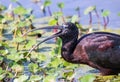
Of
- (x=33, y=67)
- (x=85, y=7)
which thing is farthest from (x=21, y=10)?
(x=33, y=67)

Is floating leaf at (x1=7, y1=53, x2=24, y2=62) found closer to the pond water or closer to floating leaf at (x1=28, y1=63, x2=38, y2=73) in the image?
floating leaf at (x1=28, y1=63, x2=38, y2=73)

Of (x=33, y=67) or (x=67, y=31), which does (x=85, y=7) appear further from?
(x=33, y=67)

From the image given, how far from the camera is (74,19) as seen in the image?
23.1 feet

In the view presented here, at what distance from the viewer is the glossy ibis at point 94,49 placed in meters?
5.39

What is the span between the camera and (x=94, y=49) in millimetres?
5418

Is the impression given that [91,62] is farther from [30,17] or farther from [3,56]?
[30,17]

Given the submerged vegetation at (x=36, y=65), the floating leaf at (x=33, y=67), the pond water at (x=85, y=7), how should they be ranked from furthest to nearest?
the pond water at (x=85, y=7) < the floating leaf at (x=33, y=67) < the submerged vegetation at (x=36, y=65)

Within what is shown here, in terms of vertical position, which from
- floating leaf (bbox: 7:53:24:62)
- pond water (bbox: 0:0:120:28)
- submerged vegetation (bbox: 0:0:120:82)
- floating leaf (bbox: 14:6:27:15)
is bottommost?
submerged vegetation (bbox: 0:0:120:82)

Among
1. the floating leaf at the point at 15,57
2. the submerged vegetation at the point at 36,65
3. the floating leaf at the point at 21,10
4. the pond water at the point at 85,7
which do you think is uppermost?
the floating leaf at the point at 21,10

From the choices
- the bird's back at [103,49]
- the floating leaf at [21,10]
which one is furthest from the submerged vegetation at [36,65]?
the bird's back at [103,49]

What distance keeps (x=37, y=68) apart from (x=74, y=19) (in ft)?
6.00

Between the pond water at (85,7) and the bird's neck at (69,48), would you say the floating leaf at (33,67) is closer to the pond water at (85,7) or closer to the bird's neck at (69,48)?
the bird's neck at (69,48)

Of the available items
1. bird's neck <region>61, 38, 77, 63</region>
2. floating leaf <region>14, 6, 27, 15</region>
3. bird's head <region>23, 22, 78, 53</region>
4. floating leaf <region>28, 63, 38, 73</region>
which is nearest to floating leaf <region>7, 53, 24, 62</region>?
floating leaf <region>28, 63, 38, 73</region>

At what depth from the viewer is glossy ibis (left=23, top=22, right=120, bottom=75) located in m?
5.39
